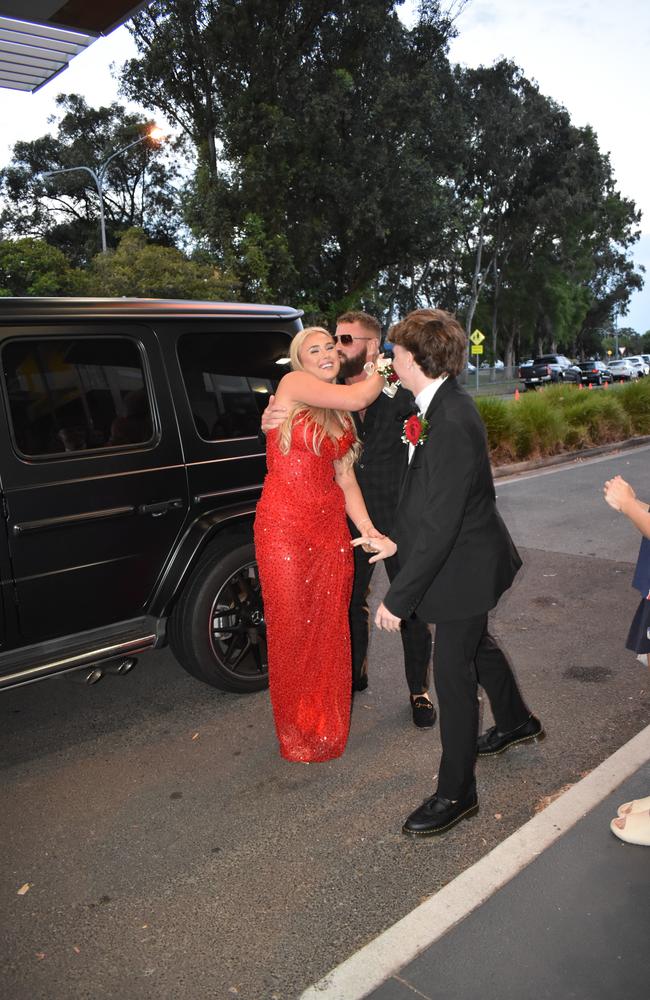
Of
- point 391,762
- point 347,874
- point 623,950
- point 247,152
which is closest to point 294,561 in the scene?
point 391,762

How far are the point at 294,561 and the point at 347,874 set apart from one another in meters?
1.33

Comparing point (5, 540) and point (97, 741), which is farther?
point (97, 741)

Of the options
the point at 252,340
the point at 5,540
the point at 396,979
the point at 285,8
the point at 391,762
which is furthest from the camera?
the point at 285,8

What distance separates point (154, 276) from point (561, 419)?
1594 centimetres

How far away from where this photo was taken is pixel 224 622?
4.45 meters

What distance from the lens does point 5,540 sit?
350 cm

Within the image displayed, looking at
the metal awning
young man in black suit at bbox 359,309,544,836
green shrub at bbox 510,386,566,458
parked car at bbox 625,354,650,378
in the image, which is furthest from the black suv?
parked car at bbox 625,354,650,378

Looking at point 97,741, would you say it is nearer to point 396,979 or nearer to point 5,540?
point 5,540

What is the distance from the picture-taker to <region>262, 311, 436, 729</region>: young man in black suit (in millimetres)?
4098

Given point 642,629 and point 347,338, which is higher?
point 347,338

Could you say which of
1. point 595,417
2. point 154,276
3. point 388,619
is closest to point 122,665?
point 388,619

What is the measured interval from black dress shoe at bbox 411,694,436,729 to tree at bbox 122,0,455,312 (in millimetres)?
22850

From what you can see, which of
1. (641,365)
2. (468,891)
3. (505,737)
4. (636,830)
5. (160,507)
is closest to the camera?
(468,891)

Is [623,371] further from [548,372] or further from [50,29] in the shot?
[50,29]
